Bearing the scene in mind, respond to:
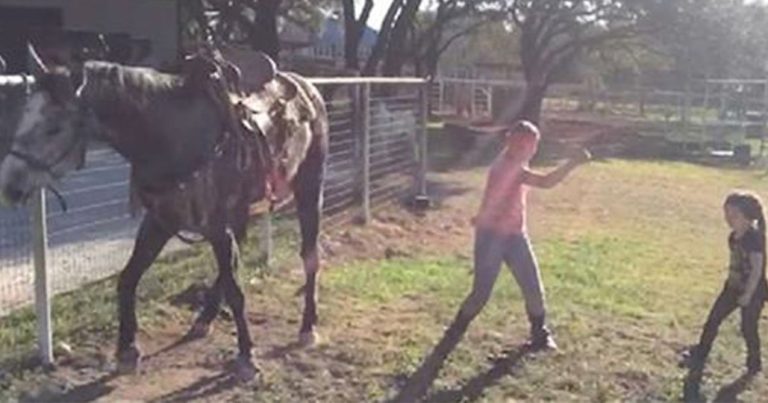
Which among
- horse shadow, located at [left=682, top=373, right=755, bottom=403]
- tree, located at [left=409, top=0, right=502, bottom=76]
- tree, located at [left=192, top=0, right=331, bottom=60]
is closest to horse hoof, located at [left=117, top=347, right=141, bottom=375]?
horse shadow, located at [left=682, top=373, right=755, bottom=403]

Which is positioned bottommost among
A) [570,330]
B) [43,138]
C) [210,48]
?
[570,330]

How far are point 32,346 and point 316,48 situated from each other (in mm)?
42685

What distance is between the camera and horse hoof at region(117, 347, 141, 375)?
5246mm

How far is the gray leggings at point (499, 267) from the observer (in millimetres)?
5625

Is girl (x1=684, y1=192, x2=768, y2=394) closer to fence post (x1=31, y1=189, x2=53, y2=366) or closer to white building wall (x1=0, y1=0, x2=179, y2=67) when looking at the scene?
fence post (x1=31, y1=189, x2=53, y2=366)

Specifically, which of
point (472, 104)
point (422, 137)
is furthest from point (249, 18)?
point (422, 137)

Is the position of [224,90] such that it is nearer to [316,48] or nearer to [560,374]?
[560,374]

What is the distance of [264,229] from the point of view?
8453 mm

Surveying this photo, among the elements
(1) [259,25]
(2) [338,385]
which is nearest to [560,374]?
(2) [338,385]

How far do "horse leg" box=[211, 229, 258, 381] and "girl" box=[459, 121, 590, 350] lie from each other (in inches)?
51.1

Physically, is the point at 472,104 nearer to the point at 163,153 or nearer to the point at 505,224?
the point at 505,224

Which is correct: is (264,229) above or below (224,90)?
below

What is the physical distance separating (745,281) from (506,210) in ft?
4.46

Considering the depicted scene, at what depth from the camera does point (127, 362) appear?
526 cm
